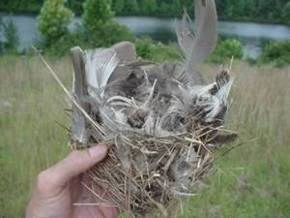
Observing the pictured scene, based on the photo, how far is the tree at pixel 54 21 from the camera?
26609mm

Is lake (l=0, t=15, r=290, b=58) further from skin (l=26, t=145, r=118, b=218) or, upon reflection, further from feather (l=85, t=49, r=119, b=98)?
feather (l=85, t=49, r=119, b=98)

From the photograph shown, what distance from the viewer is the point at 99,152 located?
146 cm

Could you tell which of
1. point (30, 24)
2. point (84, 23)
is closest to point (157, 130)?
point (84, 23)

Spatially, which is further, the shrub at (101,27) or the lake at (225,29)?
the lake at (225,29)

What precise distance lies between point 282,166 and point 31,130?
188 centimetres

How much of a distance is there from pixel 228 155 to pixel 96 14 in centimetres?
2317

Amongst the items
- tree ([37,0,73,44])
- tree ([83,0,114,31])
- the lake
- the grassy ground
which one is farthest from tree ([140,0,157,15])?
the grassy ground

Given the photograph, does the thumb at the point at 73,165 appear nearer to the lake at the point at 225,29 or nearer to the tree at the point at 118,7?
the lake at the point at 225,29

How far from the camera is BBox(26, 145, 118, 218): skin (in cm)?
150

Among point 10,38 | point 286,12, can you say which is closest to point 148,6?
point 286,12

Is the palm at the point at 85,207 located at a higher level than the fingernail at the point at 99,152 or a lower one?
lower

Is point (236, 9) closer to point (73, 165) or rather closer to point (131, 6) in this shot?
point (131, 6)

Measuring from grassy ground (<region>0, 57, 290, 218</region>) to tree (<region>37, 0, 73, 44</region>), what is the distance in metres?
19.6

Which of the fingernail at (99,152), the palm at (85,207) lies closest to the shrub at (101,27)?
the palm at (85,207)
